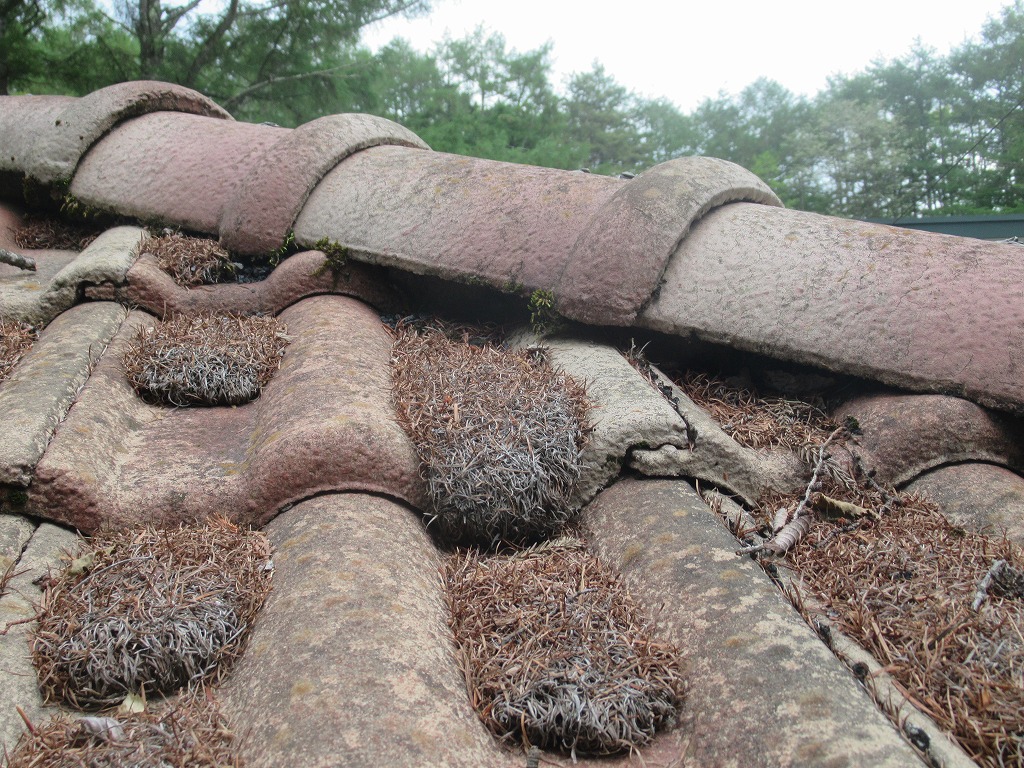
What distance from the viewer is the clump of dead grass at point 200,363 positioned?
273cm

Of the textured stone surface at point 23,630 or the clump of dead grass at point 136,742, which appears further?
the textured stone surface at point 23,630

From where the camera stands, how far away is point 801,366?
9.93 feet

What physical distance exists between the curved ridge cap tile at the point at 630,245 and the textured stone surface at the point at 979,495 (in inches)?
48.5

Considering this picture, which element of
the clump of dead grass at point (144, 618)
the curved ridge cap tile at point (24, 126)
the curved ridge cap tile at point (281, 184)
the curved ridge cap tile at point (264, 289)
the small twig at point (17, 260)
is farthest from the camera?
the curved ridge cap tile at point (24, 126)

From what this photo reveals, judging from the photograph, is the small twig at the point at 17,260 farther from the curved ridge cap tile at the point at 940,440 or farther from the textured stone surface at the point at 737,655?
the curved ridge cap tile at the point at 940,440

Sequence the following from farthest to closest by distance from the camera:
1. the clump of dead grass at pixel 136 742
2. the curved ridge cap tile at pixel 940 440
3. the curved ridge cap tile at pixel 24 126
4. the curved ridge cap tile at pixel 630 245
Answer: the curved ridge cap tile at pixel 24 126 → the curved ridge cap tile at pixel 630 245 → the curved ridge cap tile at pixel 940 440 → the clump of dead grass at pixel 136 742

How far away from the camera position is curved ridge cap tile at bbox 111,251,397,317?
10.7ft

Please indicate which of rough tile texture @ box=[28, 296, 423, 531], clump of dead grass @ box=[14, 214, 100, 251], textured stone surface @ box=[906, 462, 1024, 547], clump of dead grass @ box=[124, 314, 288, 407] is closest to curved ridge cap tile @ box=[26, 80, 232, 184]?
→ clump of dead grass @ box=[14, 214, 100, 251]

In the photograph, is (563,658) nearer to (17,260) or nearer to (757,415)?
(757,415)

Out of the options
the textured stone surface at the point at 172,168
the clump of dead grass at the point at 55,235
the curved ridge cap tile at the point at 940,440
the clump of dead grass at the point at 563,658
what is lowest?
the clump of dead grass at the point at 563,658

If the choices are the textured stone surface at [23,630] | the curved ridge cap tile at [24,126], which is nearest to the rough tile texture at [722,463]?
the textured stone surface at [23,630]

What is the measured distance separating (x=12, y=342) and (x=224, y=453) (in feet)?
3.94

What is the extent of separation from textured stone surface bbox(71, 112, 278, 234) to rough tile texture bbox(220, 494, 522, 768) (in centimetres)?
253

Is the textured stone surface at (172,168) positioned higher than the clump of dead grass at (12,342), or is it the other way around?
the textured stone surface at (172,168)
